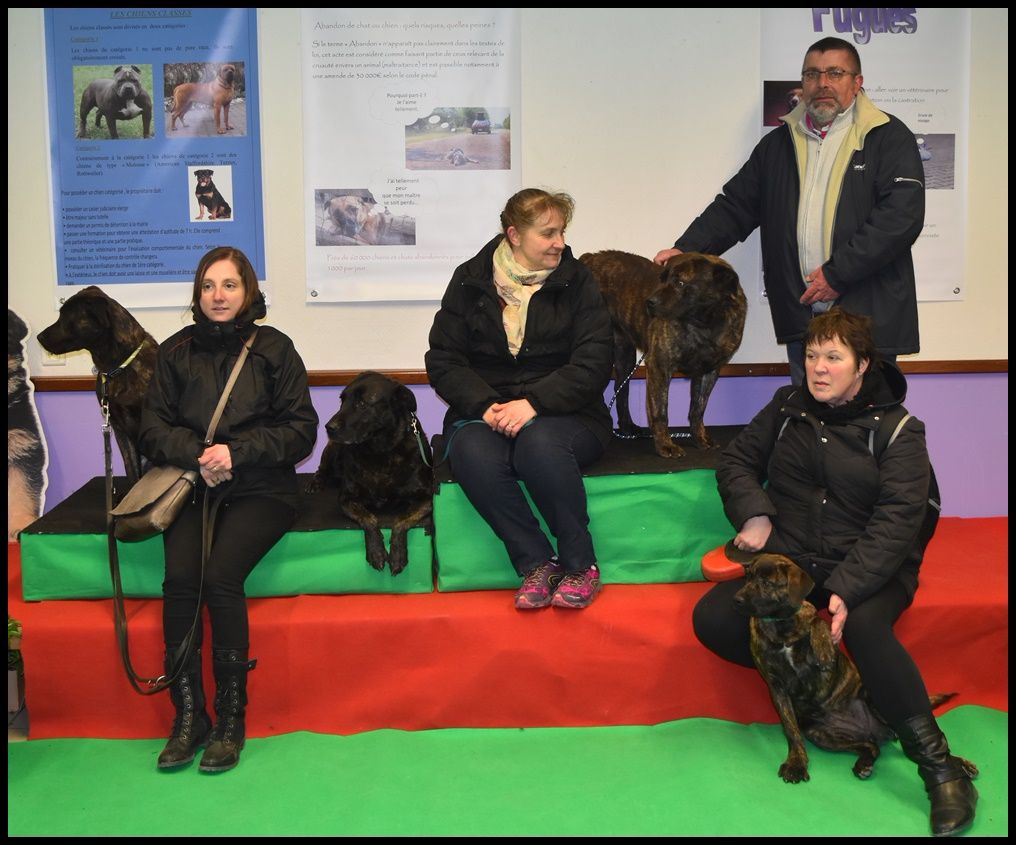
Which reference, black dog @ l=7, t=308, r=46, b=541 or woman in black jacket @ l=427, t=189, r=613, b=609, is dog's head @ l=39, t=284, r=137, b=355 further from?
woman in black jacket @ l=427, t=189, r=613, b=609

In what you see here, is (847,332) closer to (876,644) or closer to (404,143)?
(876,644)

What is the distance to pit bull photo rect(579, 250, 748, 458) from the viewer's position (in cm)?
351

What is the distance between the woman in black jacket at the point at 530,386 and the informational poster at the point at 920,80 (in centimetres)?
152

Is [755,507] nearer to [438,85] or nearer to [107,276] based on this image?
[438,85]

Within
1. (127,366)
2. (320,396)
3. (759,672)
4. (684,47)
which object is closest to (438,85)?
(684,47)

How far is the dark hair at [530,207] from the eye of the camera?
3.33 metres

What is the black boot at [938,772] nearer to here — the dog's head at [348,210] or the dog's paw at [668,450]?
the dog's paw at [668,450]

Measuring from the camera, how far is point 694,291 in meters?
3.50

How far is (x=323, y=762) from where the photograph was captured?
2959 millimetres

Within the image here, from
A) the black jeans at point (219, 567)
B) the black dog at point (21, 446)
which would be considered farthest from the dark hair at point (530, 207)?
the black dog at point (21, 446)

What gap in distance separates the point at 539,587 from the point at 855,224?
1.77 meters

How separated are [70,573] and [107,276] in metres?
1.46

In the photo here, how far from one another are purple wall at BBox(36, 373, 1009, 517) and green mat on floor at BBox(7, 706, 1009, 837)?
1.55 metres

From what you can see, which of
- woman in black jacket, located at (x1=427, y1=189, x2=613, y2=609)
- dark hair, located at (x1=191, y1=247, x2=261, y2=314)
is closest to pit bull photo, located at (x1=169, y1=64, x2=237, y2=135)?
dark hair, located at (x1=191, y1=247, x2=261, y2=314)
